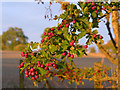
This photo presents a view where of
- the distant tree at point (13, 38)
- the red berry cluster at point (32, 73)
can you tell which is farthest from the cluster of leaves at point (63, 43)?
the distant tree at point (13, 38)

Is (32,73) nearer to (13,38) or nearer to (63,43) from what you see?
(63,43)

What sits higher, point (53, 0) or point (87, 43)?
point (53, 0)

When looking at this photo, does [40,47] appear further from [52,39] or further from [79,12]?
[79,12]

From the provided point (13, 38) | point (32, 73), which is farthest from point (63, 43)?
point (13, 38)

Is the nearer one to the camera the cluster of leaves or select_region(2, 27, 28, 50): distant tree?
the cluster of leaves

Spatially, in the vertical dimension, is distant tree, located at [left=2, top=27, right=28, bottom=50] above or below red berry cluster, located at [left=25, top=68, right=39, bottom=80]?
above

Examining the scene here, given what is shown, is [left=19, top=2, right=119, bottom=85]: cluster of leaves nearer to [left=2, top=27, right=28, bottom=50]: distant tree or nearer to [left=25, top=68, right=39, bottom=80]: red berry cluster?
[left=25, top=68, right=39, bottom=80]: red berry cluster

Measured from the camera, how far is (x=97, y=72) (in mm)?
4297

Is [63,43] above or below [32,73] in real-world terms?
above

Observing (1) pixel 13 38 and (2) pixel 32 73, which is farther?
(1) pixel 13 38

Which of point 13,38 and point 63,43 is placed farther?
point 13,38

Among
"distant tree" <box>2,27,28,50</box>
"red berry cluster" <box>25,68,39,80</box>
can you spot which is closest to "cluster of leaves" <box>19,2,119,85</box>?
"red berry cluster" <box>25,68,39,80</box>

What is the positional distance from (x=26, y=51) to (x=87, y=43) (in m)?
0.88

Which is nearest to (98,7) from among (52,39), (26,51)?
(52,39)
